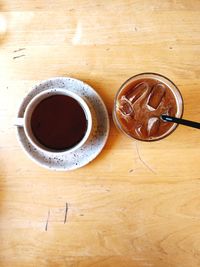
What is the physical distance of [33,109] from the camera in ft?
2.50

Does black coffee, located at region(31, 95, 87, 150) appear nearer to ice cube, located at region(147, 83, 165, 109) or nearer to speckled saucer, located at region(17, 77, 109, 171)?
speckled saucer, located at region(17, 77, 109, 171)

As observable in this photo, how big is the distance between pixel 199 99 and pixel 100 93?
233 mm

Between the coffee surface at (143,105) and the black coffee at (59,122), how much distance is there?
0.30ft

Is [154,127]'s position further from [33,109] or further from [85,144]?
[33,109]

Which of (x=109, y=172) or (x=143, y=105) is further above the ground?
(x=143, y=105)

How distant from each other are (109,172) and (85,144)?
0.09 m

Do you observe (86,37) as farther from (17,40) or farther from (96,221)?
(96,221)

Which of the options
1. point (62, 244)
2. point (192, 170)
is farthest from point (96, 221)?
point (192, 170)

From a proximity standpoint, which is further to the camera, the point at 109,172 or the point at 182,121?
the point at 109,172

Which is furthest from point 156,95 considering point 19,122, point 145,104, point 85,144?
point 19,122

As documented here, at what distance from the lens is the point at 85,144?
2.68ft

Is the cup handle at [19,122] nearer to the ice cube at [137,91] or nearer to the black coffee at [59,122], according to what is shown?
the black coffee at [59,122]

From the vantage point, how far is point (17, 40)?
87 cm

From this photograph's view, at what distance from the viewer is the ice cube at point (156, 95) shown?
0.81m
